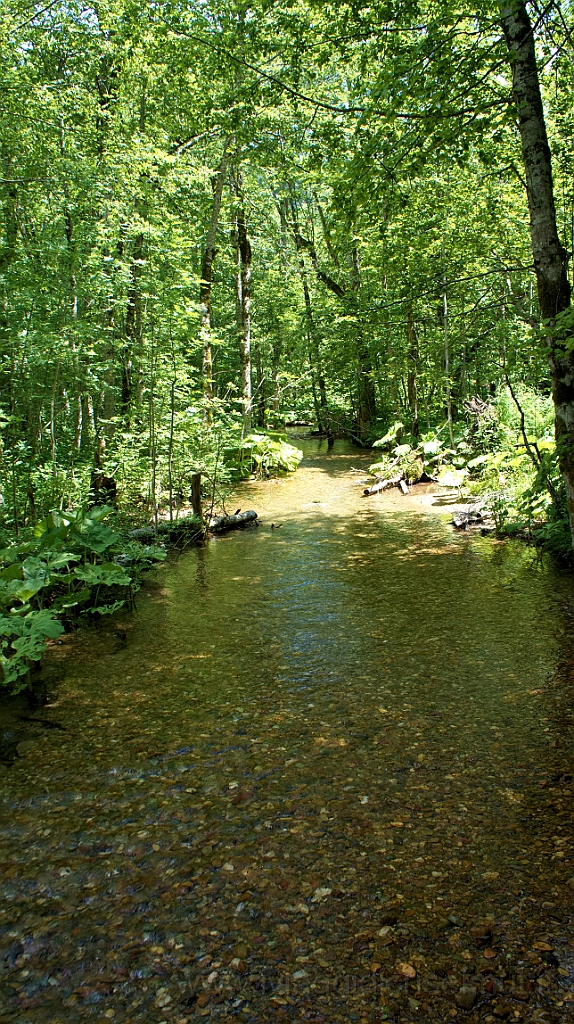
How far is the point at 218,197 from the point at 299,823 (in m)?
14.8

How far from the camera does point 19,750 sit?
4098mm

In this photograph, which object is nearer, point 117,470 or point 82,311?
point 82,311

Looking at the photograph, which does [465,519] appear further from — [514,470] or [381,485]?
[381,485]

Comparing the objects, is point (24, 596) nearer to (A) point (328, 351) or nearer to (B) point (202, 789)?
(B) point (202, 789)

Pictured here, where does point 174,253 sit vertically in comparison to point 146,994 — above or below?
above

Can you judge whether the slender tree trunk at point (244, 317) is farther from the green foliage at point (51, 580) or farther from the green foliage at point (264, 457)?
the green foliage at point (51, 580)

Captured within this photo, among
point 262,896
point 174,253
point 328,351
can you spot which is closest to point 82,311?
point 174,253

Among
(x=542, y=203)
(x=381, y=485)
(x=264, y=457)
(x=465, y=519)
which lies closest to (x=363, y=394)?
(x=264, y=457)

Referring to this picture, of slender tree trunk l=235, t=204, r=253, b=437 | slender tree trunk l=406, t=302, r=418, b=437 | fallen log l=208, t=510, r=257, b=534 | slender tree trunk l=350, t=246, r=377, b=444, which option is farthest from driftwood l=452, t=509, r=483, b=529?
slender tree trunk l=350, t=246, r=377, b=444

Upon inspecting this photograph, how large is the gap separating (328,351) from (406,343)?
6.54 meters

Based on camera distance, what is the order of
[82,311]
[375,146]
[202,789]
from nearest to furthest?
[202,789] < [375,146] < [82,311]

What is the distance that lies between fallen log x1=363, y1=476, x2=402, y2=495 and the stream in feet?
28.1

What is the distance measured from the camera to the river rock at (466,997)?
2.19m

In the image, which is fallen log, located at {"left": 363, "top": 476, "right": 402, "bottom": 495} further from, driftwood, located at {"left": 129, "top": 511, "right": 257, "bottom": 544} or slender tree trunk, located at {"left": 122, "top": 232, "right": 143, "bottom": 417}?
slender tree trunk, located at {"left": 122, "top": 232, "right": 143, "bottom": 417}
